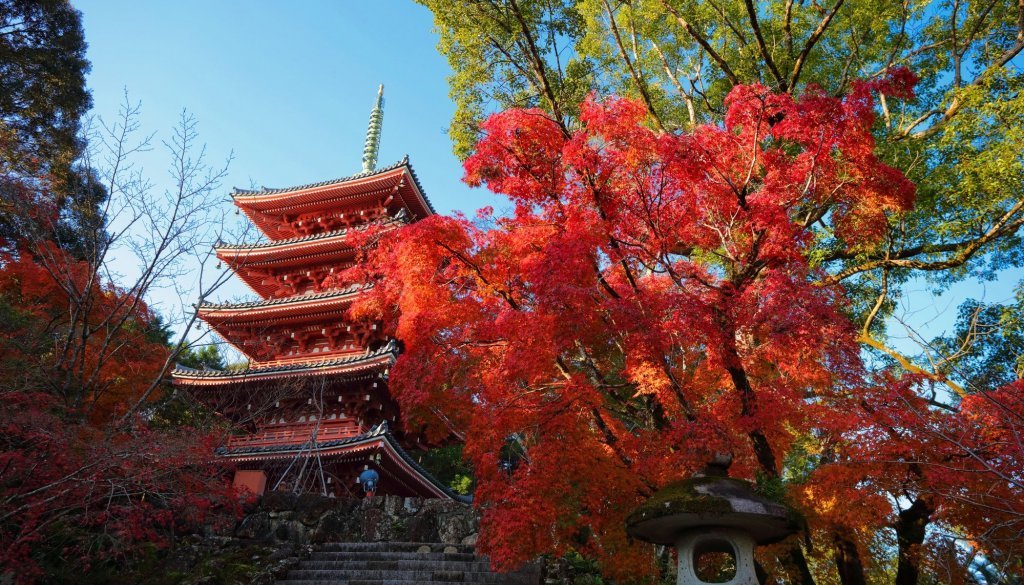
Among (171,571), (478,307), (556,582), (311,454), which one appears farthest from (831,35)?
(171,571)

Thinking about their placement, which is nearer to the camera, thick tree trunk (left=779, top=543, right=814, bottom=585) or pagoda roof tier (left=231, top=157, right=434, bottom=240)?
thick tree trunk (left=779, top=543, right=814, bottom=585)

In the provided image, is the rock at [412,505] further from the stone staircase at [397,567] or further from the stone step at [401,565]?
the stone step at [401,565]

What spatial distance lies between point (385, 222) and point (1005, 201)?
13.8 m

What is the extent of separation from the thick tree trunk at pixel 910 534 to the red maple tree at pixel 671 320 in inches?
5.4

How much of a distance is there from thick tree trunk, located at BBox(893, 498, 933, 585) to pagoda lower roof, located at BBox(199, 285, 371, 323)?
38.8ft

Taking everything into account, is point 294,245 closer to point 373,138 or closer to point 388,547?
point 388,547

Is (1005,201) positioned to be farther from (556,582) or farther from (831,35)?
(556,582)

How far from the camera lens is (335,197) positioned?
1812 centimetres

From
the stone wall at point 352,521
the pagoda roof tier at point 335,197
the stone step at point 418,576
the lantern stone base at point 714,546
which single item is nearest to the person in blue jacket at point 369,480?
the stone wall at point 352,521

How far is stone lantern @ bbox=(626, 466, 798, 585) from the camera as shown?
233 inches

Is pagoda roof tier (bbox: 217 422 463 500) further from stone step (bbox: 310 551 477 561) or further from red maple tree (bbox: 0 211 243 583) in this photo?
stone step (bbox: 310 551 477 561)

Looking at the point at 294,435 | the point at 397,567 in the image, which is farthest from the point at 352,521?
the point at 294,435

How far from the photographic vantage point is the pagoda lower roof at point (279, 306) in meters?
15.6

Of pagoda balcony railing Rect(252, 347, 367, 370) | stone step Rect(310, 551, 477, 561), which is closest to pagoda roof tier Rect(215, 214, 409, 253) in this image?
pagoda balcony railing Rect(252, 347, 367, 370)
